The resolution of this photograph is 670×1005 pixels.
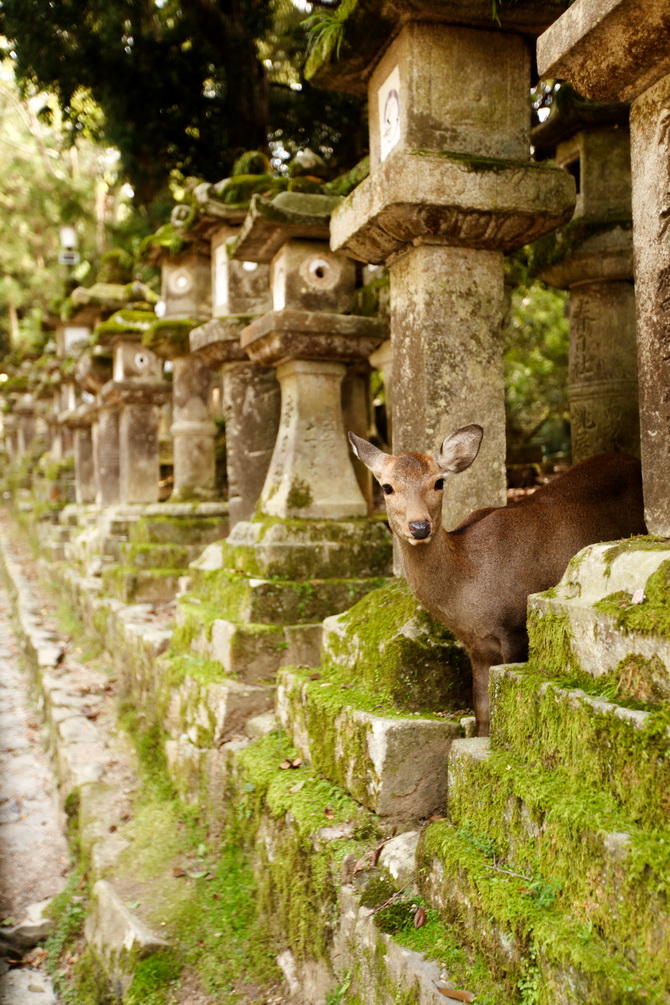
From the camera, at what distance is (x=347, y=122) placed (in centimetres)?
1195

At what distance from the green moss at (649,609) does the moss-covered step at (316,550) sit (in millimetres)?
2858

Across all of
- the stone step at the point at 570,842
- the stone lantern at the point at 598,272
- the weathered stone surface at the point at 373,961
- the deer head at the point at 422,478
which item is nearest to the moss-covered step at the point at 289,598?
the stone lantern at the point at 598,272

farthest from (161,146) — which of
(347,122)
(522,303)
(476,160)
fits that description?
(476,160)

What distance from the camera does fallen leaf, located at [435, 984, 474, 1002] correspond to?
2.28 m

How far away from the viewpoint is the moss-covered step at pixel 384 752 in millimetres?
3191

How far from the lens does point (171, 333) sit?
8.24 m

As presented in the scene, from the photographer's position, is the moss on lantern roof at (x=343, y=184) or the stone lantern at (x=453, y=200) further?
the moss on lantern roof at (x=343, y=184)

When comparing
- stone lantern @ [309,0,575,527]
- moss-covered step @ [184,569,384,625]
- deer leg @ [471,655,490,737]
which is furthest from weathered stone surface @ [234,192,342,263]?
deer leg @ [471,655,490,737]

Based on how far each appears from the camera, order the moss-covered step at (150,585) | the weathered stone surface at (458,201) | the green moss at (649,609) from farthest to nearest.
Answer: the moss-covered step at (150,585) < the weathered stone surface at (458,201) < the green moss at (649,609)

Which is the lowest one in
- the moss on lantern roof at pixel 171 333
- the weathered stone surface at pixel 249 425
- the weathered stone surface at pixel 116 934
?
the weathered stone surface at pixel 116 934

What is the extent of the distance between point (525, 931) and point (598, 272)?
13.4 feet

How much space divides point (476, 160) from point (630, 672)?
250cm

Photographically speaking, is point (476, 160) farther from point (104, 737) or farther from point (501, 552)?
point (104, 737)

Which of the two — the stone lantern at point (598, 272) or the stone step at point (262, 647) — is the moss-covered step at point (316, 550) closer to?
the stone step at point (262, 647)
